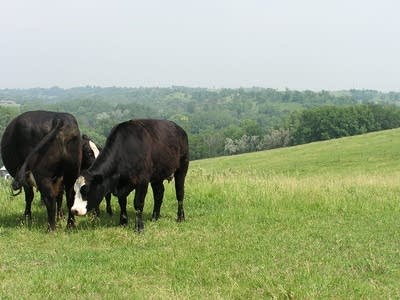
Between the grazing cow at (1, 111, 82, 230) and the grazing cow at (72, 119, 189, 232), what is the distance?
63 centimetres

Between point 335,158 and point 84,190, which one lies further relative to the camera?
point 335,158

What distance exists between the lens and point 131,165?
9742 millimetres

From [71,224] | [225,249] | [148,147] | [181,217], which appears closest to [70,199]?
[71,224]

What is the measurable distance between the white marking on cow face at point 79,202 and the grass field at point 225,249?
19.4 inches

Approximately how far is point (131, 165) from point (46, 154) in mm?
1595

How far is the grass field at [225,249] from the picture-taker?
6379 mm

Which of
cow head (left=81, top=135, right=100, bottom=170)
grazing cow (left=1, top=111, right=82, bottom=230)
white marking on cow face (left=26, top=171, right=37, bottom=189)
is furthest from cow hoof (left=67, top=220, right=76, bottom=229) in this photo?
cow head (left=81, top=135, right=100, bottom=170)

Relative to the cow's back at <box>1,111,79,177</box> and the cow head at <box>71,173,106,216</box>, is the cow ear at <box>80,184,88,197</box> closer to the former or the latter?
the cow head at <box>71,173,106,216</box>

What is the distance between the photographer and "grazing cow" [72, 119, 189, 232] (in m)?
9.40

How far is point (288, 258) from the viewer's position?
776 cm

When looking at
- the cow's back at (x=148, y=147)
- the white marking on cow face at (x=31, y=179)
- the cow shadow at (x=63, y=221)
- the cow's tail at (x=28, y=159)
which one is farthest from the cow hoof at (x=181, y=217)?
the cow's tail at (x=28, y=159)

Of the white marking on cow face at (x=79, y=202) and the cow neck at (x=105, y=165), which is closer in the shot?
the white marking on cow face at (x=79, y=202)

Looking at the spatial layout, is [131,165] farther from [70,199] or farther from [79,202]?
[70,199]

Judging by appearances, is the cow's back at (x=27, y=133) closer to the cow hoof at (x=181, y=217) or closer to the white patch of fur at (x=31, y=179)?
the white patch of fur at (x=31, y=179)
